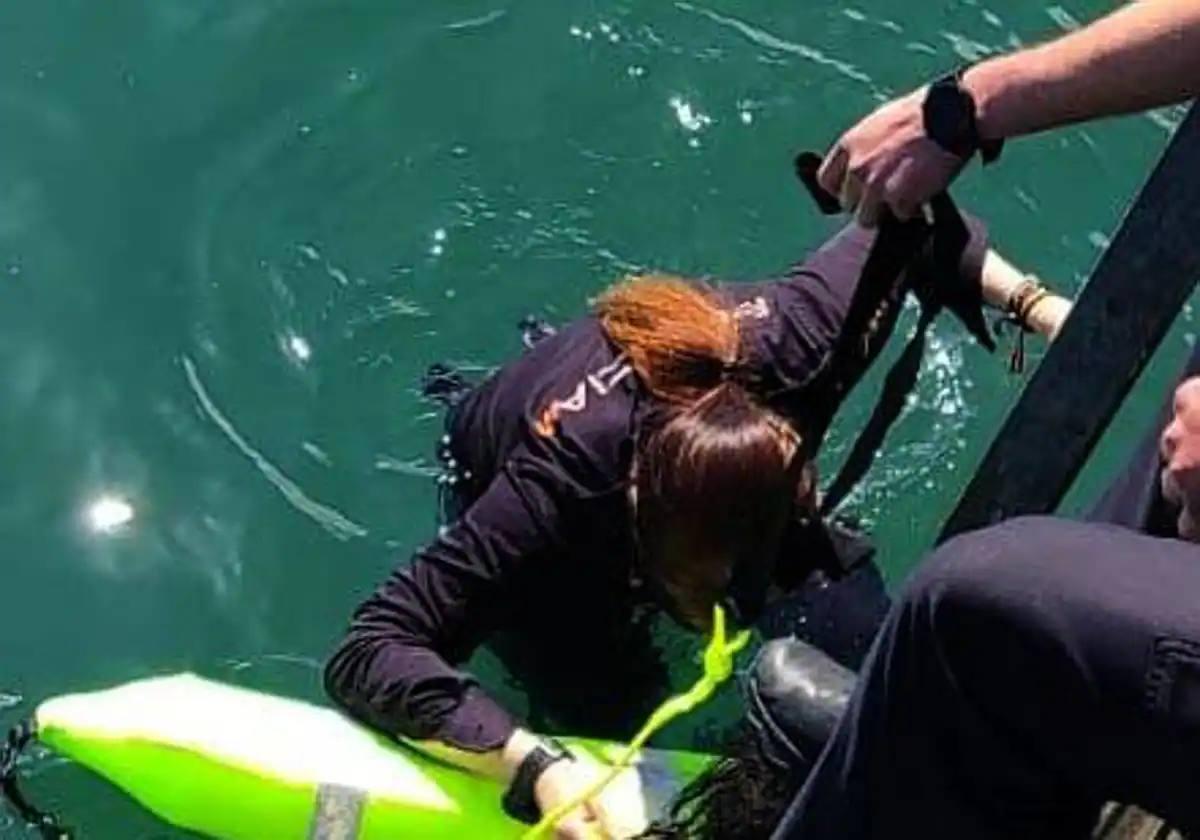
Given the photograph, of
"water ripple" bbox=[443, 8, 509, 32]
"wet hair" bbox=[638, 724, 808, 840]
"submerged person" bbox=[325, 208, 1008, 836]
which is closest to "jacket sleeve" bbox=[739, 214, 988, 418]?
"submerged person" bbox=[325, 208, 1008, 836]

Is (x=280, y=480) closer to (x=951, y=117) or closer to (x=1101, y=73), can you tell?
(x=951, y=117)

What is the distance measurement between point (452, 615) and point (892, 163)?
1108 mm

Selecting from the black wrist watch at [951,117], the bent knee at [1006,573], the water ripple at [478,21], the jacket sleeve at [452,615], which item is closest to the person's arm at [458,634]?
the jacket sleeve at [452,615]

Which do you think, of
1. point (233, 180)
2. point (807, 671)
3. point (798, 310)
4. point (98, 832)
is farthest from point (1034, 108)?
point (233, 180)

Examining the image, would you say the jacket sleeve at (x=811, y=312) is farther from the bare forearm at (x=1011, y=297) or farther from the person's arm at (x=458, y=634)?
the person's arm at (x=458, y=634)

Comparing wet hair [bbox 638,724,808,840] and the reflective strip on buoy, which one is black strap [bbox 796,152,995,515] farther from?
the reflective strip on buoy

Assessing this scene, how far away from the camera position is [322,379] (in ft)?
15.3

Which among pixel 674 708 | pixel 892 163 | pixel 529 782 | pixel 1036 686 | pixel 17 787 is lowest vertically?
pixel 17 787

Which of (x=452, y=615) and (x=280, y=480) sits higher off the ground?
(x=452, y=615)

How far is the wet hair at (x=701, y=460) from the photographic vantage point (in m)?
3.31

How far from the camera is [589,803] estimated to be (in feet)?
11.5

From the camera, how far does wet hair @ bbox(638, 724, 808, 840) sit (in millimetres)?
3174

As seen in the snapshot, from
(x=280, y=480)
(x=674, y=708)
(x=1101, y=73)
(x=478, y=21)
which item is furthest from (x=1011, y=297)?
(x=478, y=21)

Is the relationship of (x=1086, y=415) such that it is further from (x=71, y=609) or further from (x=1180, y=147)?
(x=71, y=609)
